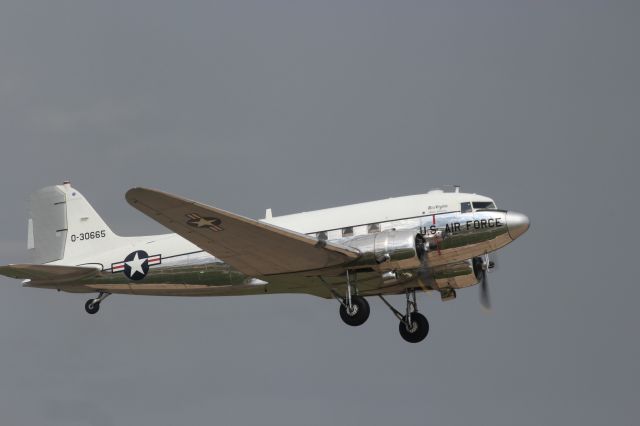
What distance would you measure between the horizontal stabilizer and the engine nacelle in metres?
7.96

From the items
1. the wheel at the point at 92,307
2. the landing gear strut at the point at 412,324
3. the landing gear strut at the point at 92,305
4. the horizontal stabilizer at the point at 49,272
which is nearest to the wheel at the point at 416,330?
the landing gear strut at the point at 412,324

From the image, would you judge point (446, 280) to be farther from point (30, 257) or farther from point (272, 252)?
point (30, 257)

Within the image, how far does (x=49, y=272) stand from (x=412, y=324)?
32.4 feet

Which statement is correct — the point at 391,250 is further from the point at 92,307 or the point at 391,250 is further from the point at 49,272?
the point at 49,272

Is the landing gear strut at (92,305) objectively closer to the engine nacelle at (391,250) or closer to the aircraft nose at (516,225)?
the engine nacelle at (391,250)

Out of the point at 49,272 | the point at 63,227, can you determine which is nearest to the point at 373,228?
the point at 49,272

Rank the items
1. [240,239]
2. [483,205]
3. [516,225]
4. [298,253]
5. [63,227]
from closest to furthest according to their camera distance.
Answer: [240,239] → [298,253] → [516,225] → [483,205] → [63,227]

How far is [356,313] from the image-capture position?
2662cm

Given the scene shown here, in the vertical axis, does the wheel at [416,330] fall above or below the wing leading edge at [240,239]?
below

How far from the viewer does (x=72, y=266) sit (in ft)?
99.7

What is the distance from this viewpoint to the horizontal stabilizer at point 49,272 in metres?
29.1

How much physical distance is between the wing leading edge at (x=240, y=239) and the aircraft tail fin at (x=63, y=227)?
5.45 meters

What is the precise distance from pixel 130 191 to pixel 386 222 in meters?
7.23

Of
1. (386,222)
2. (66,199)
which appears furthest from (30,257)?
(386,222)
